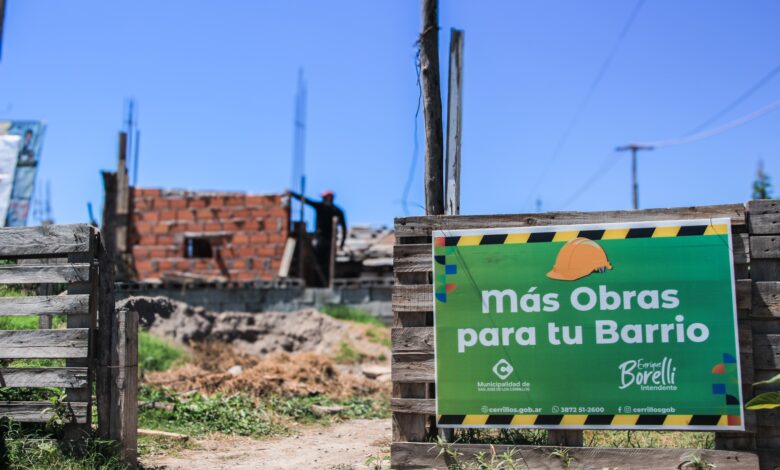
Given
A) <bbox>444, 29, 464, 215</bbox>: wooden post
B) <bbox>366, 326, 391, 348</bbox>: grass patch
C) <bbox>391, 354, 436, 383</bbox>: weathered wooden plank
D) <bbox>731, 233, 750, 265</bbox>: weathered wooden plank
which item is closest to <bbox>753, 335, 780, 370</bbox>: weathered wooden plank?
<bbox>731, 233, 750, 265</bbox>: weathered wooden plank

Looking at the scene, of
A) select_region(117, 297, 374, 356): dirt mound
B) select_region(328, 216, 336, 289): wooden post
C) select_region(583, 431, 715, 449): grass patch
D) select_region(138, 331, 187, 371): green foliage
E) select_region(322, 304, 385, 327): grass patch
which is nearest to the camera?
select_region(583, 431, 715, 449): grass patch

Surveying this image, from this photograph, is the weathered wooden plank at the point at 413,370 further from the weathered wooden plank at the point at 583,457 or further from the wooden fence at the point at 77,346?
the wooden fence at the point at 77,346

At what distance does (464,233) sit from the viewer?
6535 mm

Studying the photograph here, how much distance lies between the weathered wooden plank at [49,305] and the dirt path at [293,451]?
73.4 inches

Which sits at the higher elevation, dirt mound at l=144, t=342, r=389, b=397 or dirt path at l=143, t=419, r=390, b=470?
dirt mound at l=144, t=342, r=389, b=397

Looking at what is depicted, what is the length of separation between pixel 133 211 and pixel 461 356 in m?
21.4

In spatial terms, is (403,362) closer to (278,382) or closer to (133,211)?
(278,382)

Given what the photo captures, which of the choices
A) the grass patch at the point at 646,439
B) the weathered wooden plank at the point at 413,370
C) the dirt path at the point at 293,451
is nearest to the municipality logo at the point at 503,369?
the weathered wooden plank at the point at 413,370

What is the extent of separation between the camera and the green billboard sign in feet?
19.7

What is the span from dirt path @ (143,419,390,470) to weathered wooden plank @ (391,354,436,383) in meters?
1.56

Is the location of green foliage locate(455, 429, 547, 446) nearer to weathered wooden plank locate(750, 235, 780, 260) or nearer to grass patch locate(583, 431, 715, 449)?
grass patch locate(583, 431, 715, 449)

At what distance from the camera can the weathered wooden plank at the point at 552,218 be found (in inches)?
242

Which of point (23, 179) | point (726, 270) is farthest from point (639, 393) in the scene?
point (23, 179)

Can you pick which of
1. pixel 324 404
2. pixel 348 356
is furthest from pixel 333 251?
pixel 324 404
